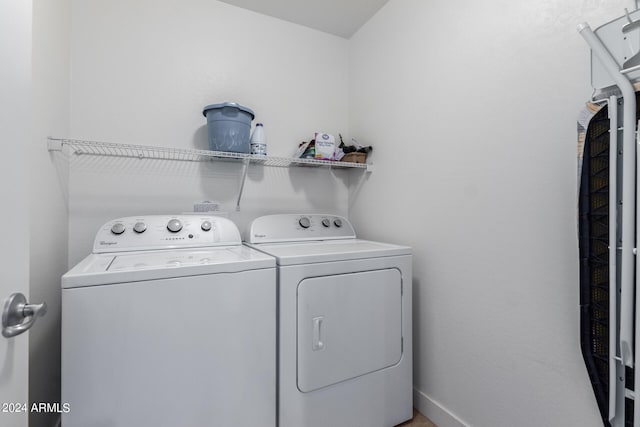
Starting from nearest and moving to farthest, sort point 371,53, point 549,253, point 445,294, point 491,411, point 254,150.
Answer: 1. point 549,253
2. point 491,411
3. point 445,294
4. point 254,150
5. point 371,53

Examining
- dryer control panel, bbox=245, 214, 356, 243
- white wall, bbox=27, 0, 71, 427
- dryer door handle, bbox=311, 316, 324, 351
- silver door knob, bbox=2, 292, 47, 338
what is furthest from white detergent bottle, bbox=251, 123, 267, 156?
silver door knob, bbox=2, 292, 47, 338

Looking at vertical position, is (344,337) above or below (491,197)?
below

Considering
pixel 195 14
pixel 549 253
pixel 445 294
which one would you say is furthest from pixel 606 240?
pixel 195 14

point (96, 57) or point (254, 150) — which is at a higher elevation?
point (96, 57)

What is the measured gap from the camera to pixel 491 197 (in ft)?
4.41

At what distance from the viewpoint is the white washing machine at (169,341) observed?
0.94m

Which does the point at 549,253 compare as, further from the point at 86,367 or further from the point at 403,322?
the point at 86,367

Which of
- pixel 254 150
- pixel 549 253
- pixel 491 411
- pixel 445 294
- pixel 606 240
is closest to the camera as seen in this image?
pixel 606 240

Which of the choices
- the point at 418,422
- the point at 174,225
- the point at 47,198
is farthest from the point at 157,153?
the point at 418,422

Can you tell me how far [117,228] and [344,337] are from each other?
1262 millimetres

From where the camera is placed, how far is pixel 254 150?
189 cm

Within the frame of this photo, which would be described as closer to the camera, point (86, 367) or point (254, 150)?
point (86, 367)

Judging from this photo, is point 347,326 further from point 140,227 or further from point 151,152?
point 151,152

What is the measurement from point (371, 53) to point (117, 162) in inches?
74.8
